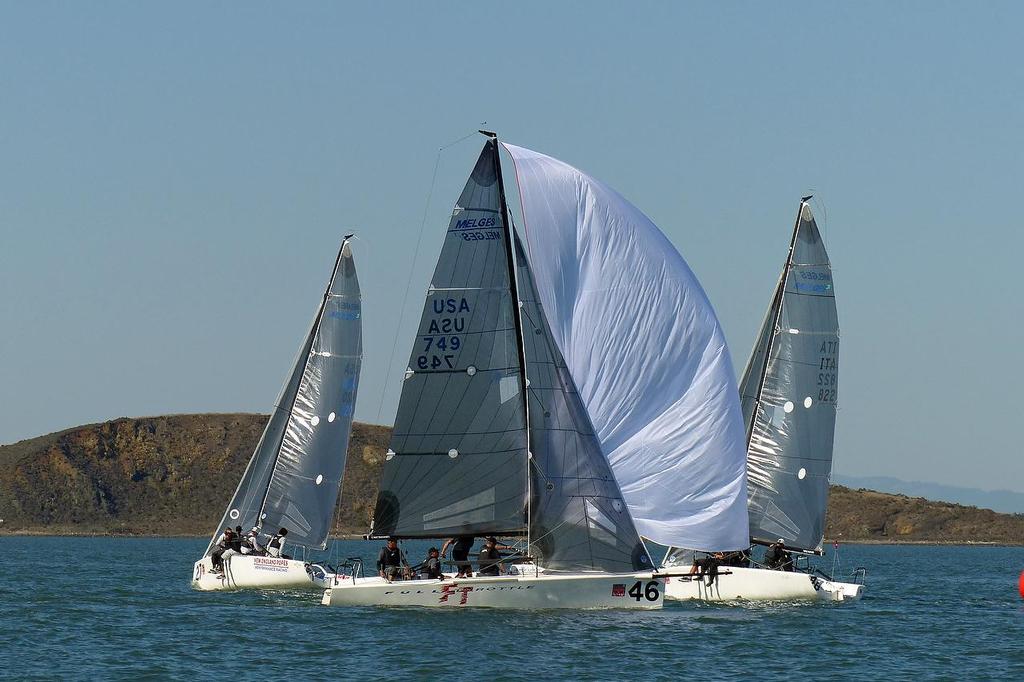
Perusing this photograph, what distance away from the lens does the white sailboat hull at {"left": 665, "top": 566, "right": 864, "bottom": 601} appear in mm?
43594

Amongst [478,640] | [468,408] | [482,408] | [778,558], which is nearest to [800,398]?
[778,558]

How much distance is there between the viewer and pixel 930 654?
117 ft

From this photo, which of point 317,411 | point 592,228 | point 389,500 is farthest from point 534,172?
point 317,411

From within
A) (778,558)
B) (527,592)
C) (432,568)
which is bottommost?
(527,592)

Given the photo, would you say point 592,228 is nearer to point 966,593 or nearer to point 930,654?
point 930,654

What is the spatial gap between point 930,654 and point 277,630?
46.5 ft

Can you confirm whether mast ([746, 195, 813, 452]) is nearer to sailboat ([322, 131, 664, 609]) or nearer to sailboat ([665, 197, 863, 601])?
sailboat ([665, 197, 863, 601])

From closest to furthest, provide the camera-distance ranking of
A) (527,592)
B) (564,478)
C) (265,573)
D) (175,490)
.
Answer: (527,592)
(564,478)
(265,573)
(175,490)

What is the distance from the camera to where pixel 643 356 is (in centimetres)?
3822

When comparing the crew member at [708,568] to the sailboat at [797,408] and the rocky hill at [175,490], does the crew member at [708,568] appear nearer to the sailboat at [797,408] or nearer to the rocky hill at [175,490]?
the sailboat at [797,408]

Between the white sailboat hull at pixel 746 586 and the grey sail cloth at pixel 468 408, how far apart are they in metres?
8.56

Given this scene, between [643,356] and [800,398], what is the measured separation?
10.5 meters

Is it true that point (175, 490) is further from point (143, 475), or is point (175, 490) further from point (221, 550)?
point (221, 550)

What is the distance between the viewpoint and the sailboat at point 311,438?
50.0 meters
